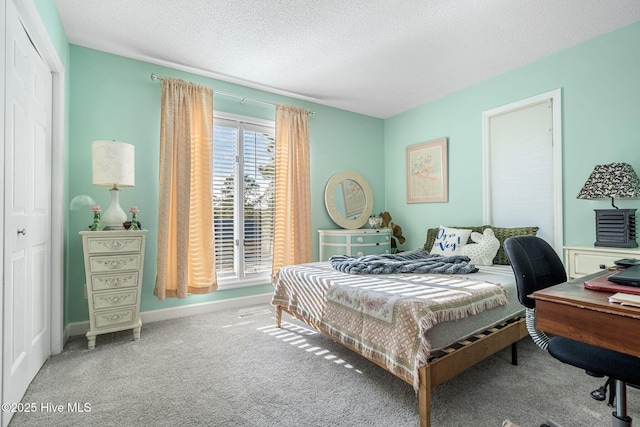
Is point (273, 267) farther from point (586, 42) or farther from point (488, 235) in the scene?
point (586, 42)

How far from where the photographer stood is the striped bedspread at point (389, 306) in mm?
1587

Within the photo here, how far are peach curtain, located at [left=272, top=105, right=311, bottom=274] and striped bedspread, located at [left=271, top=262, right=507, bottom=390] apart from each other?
1302mm

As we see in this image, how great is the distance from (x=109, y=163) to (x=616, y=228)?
4.22 metres

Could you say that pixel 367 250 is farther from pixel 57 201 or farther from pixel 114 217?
pixel 57 201

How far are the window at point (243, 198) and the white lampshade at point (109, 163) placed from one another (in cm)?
109

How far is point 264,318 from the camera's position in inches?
126

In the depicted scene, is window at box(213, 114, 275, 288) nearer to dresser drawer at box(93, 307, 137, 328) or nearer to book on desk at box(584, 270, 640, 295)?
dresser drawer at box(93, 307, 137, 328)

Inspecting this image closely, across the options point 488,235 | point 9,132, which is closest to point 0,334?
point 9,132

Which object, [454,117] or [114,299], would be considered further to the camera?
[454,117]

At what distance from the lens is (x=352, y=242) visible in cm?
397

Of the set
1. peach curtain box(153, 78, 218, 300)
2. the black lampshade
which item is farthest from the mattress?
peach curtain box(153, 78, 218, 300)

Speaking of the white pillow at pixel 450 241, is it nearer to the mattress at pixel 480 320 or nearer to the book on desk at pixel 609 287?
the mattress at pixel 480 320

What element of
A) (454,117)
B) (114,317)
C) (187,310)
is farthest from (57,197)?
(454,117)

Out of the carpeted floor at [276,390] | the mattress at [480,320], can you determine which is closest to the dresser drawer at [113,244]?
the carpeted floor at [276,390]
